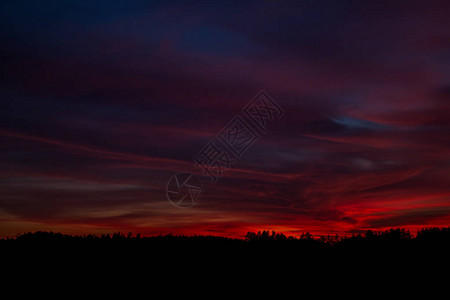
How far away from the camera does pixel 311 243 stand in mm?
22781

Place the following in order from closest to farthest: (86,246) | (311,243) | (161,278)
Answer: (161,278), (86,246), (311,243)

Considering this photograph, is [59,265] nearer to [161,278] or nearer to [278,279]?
[161,278]

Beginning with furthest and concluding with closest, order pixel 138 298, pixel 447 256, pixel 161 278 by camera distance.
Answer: pixel 447 256 < pixel 161 278 < pixel 138 298

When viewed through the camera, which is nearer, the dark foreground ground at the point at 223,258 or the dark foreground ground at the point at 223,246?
the dark foreground ground at the point at 223,258

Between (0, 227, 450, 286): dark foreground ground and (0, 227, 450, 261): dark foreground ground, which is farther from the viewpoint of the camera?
(0, 227, 450, 261): dark foreground ground

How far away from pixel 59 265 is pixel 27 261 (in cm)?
142

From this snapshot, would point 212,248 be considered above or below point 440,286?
above

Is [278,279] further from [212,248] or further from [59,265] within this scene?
[59,265]

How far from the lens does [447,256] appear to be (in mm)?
19328

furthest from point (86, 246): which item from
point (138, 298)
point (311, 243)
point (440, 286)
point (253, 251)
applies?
point (440, 286)

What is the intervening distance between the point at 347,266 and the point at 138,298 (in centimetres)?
847

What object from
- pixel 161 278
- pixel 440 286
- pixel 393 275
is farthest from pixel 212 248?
pixel 440 286

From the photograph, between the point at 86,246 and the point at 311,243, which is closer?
the point at 86,246

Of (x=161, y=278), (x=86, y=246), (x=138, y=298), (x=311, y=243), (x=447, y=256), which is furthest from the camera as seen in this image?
(x=311, y=243)
